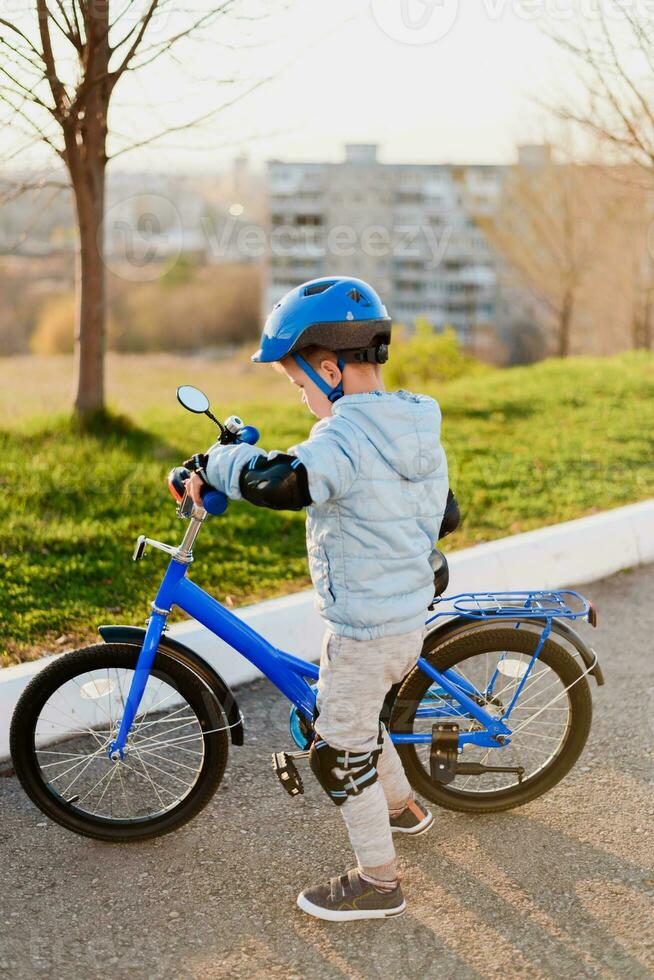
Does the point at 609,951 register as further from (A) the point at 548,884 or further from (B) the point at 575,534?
(B) the point at 575,534

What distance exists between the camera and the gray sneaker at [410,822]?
3.11 m

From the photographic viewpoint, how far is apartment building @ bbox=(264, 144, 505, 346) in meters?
34.2

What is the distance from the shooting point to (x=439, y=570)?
292 cm

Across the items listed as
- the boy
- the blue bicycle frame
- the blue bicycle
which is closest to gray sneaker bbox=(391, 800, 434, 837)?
the blue bicycle

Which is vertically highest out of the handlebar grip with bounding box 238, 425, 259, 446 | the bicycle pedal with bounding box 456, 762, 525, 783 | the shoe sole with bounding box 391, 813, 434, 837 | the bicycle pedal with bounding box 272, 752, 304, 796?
the handlebar grip with bounding box 238, 425, 259, 446

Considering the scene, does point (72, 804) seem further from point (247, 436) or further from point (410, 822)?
point (247, 436)

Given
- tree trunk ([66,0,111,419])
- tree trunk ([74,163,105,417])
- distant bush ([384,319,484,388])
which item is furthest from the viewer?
distant bush ([384,319,484,388])

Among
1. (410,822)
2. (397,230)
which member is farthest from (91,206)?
(397,230)

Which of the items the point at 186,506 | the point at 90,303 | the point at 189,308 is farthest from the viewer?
the point at 189,308

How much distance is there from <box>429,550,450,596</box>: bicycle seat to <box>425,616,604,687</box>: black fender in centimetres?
16

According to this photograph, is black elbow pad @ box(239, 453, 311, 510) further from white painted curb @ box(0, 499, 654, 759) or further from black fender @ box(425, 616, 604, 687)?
white painted curb @ box(0, 499, 654, 759)

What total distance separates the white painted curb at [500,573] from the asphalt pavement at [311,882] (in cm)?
56

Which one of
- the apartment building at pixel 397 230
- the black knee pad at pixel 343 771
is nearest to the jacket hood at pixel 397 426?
the black knee pad at pixel 343 771

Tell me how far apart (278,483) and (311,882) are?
128cm
